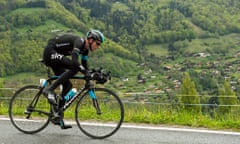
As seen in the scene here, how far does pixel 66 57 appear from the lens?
20.4 ft

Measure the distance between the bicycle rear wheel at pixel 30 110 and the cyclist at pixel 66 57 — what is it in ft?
1.10

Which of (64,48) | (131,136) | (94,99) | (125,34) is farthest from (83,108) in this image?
(125,34)

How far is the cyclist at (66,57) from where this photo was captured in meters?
5.96

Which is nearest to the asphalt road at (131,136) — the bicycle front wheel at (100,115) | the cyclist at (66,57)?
the bicycle front wheel at (100,115)

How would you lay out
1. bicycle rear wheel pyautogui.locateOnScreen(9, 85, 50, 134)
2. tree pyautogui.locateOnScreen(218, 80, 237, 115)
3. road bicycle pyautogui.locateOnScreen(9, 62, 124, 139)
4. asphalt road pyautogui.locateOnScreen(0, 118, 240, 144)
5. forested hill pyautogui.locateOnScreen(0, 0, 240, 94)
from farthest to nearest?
forested hill pyautogui.locateOnScreen(0, 0, 240, 94) → tree pyautogui.locateOnScreen(218, 80, 237, 115) → bicycle rear wheel pyautogui.locateOnScreen(9, 85, 50, 134) → road bicycle pyautogui.locateOnScreen(9, 62, 124, 139) → asphalt road pyautogui.locateOnScreen(0, 118, 240, 144)

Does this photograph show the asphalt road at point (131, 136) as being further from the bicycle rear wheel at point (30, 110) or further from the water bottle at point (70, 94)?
the water bottle at point (70, 94)

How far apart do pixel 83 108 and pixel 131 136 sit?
1.00 metres

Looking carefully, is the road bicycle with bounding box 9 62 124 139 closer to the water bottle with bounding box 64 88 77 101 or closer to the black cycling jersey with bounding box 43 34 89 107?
the water bottle with bounding box 64 88 77 101

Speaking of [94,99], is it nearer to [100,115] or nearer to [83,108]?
[83,108]

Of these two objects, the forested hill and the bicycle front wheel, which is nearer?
the bicycle front wheel

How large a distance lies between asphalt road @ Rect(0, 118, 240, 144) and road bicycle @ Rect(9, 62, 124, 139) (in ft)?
0.55

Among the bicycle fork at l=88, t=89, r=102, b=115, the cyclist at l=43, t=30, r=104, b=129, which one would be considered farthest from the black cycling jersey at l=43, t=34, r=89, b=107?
the bicycle fork at l=88, t=89, r=102, b=115

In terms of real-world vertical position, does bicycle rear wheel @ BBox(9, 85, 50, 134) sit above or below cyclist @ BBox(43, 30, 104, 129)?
below

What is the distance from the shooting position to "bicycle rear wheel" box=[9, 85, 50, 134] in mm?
6629
